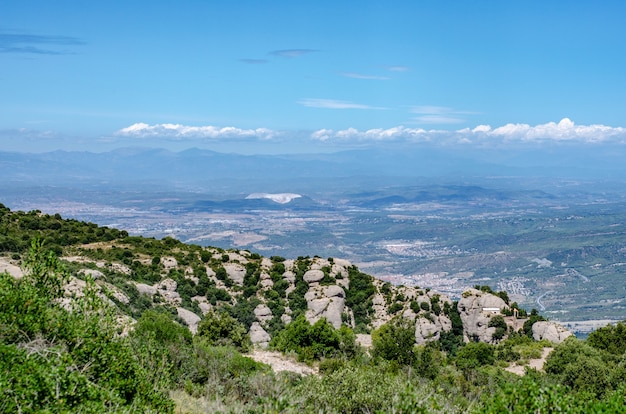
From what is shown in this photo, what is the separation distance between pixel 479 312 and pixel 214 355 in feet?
82.9

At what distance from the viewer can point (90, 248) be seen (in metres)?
42.4

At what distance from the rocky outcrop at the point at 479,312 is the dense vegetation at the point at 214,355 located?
886 millimetres

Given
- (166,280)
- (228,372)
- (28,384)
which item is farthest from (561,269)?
(28,384)

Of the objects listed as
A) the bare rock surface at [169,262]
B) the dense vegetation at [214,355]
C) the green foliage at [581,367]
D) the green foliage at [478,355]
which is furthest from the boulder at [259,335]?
the green foliage at [581,367]

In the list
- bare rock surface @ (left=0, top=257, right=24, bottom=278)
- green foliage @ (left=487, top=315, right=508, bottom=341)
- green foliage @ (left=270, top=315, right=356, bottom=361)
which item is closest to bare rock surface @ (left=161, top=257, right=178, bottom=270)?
bare rock surface @ (left=0, top=257, right=24, bottom=278)

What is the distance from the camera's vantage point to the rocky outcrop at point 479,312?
41719 mm

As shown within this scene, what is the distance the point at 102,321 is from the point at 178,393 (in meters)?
4.74

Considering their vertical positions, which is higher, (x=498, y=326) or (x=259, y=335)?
(x=259, y=335)

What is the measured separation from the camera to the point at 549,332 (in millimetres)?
39500

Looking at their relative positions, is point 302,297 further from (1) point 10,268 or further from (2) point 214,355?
(1) point 10,268

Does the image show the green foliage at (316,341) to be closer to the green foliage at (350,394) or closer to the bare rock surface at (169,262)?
the green foliage at (350,394)

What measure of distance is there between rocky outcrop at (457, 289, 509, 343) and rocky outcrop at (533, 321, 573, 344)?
2.82m

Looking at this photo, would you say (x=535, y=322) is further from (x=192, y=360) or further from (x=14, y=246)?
(x=14, y=246)

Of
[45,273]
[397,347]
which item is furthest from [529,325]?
[45,273]
